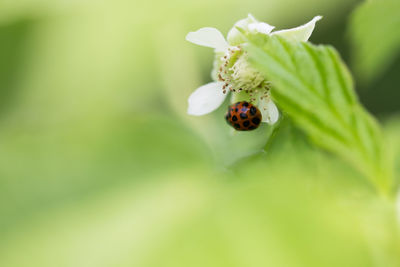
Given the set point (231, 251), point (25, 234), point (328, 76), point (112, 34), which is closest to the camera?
point (231, 251)

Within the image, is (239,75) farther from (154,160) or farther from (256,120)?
(154,160)

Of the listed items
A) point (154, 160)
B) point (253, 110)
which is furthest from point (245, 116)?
point (154, 160)

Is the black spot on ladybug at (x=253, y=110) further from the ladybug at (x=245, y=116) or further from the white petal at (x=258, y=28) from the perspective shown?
the white petal at (x=258, y=28)

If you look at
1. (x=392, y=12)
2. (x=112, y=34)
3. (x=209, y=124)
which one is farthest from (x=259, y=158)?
(x=112, y=34)

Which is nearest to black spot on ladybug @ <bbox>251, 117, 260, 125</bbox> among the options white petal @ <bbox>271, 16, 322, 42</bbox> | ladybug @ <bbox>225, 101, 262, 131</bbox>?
ladybug @ <bbox>225, 101, 262, 131</bbox>

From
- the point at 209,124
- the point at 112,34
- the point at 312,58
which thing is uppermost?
the point at 112,34

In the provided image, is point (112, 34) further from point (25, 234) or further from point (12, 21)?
point (25, 234)
